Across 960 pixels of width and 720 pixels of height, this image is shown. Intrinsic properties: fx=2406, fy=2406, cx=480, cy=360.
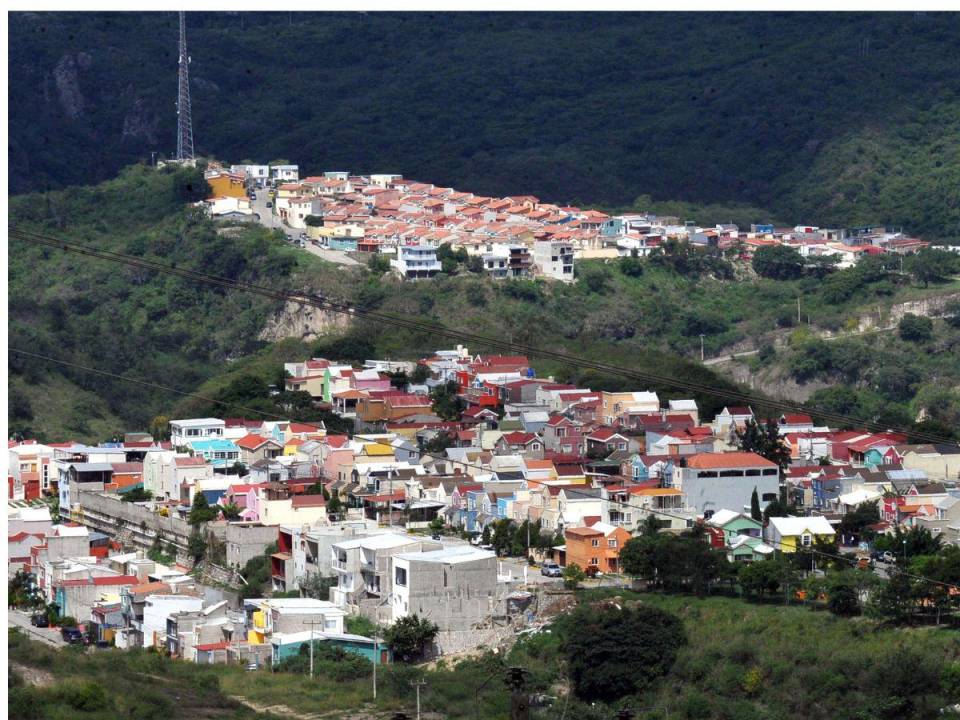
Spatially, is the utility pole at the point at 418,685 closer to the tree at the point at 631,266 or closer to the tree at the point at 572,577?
the tree at the point at 572,577

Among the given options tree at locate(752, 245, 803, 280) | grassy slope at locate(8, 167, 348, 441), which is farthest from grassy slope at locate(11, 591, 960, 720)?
tree at locate(752, 245, 803, 280)

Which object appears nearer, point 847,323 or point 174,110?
point 847,323

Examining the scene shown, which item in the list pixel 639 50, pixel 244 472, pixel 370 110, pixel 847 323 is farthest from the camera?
pixel 639 50

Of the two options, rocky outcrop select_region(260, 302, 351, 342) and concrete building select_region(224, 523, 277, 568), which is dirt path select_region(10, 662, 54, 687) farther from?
rocky outcrop select_region(260, 302, 351, 342)

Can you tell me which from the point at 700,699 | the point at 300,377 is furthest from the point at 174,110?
the point at 700,699

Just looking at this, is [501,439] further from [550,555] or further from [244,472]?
[550,555]

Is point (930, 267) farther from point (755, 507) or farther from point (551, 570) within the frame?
point (551, 570)

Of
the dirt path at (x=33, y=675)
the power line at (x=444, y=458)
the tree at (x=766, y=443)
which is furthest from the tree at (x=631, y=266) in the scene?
the dirt path at (x=33, y=675)
